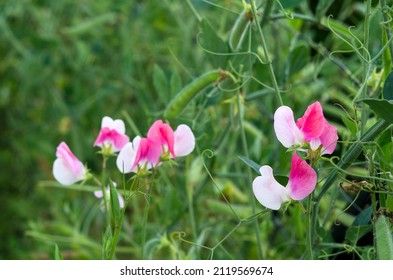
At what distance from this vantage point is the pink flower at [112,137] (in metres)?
0.60

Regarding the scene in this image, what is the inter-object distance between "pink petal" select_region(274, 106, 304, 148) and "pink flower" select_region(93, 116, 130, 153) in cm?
15

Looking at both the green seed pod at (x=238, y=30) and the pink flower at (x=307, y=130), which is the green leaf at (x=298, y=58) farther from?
the pink flower at (x=307, y=130)

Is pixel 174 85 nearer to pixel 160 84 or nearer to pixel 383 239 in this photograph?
pixel 160 84

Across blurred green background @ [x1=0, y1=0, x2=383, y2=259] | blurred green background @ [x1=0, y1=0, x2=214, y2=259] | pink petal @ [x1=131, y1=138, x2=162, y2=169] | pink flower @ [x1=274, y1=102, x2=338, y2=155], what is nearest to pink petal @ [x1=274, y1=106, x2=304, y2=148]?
pink flower @ [x1=274, y1=102, x2=338, y2=155]

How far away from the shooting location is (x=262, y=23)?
2.24 feet

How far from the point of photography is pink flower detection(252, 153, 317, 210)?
49cm

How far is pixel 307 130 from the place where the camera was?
0.50 meters

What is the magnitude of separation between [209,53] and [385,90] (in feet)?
0.67

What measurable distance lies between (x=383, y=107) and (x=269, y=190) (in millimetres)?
93

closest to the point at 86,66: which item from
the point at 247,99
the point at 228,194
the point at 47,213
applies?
the point at 47,213

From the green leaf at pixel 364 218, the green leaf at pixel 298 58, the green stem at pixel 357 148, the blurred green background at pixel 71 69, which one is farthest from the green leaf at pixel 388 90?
the blurred green background at pixel 71 69

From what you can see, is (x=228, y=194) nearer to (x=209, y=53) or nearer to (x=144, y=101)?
→ (x=144, y=101)

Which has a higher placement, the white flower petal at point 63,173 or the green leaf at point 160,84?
the green leaf at point 160,84

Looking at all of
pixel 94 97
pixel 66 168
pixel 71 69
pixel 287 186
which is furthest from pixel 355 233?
pixel 71 69
